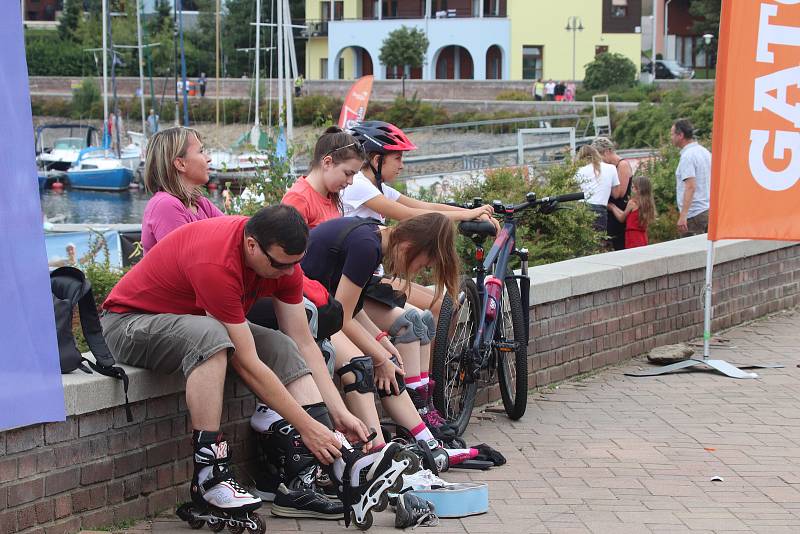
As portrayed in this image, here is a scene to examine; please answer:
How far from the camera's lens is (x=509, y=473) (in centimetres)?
624

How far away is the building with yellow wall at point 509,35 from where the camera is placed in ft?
246

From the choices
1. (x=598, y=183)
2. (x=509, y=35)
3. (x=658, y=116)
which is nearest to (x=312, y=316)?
(x=598, y=183)

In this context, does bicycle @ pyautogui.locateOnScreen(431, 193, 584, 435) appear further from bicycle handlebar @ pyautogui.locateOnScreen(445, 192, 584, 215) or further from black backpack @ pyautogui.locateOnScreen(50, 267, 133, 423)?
black backpack @ pyautogui.locateOnScreen(50, 267, 133, 423)

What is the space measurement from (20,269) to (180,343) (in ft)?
3.12

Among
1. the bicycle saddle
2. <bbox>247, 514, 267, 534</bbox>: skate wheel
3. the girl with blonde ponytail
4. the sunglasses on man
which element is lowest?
<bbox>247, 514, 267, 534</bbox>: skate wheel

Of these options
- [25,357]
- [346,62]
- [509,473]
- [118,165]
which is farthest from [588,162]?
[346,62]

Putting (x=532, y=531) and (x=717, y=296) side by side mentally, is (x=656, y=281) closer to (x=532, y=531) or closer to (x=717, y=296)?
(x=717, y=296)

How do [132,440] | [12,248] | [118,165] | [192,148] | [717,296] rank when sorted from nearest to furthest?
[12,248] → [132,440] → [192,148] → [717,296] → [118,165]

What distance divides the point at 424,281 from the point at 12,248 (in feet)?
15.8

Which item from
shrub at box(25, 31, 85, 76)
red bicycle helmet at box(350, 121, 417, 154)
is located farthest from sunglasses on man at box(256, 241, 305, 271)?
shrub at box(25, 31, 85, 76)

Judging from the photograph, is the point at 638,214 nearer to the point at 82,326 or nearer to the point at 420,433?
the point at 420,433

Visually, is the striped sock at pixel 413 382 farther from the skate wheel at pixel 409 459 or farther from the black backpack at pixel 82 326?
the black backpack at pixel 82 326

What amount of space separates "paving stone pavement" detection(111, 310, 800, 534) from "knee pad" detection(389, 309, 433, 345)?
2.39 feet

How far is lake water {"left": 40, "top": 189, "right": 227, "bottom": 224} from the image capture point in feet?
148
